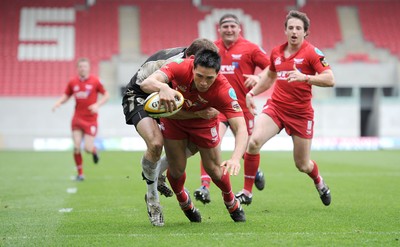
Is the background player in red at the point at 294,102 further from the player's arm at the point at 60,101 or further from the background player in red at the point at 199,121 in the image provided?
the player's arm at the point at 60,101

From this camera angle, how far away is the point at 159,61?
7492 millimetres

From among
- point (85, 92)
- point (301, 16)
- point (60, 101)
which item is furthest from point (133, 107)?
point (85, 92)

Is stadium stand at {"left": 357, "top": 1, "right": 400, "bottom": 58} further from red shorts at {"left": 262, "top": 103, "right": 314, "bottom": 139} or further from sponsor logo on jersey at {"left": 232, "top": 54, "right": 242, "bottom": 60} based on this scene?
red shorts at {"left": 262, "top": 103, "right": 314, "bottom": 139}

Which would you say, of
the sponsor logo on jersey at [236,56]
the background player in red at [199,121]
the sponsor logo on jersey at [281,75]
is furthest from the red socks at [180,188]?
the sponsor logo on jersey at [236,56]

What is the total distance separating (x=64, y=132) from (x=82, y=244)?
2631 cm

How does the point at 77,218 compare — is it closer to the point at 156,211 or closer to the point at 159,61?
the point at 156,211

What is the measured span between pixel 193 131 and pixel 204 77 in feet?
3.16

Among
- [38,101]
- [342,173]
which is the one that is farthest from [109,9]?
[342,173]

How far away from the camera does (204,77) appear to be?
6.36 meters

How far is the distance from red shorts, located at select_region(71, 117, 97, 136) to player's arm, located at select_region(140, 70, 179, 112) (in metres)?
8.81

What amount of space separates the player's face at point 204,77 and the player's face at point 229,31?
3.95 meters

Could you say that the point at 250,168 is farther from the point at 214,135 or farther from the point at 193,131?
the point at 193,131

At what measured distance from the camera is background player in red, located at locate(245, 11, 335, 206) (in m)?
9.13

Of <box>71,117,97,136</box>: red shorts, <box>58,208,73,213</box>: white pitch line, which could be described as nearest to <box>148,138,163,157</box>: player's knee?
<box>58,208,73,213</box>: white pitch line
